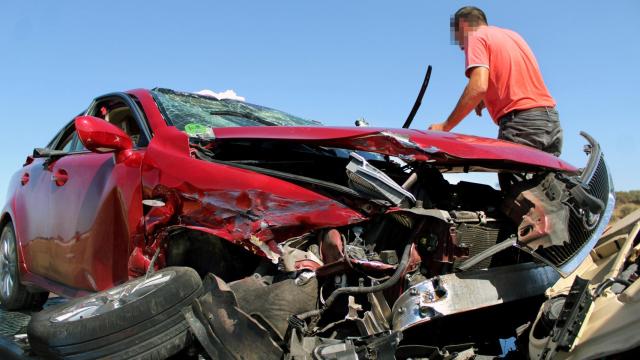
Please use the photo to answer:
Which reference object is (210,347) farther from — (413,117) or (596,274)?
(413,117)

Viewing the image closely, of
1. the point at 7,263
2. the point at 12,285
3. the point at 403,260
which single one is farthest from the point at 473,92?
the point at 7,263

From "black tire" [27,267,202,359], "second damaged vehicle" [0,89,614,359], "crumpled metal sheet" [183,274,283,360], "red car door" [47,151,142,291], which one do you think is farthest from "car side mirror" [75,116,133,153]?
"crumpled metal sheet" [183,274,283,360]

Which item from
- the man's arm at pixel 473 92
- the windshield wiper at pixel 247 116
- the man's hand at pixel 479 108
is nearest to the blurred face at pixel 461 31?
the man's arm at pixel 473 92

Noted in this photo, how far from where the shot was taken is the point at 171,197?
3.26 meters

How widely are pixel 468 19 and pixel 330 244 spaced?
7.80ft

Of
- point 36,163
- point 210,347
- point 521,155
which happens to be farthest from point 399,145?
point 36,163

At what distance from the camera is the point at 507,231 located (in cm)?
296

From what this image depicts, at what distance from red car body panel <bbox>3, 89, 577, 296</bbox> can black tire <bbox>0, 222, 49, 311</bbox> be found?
61cm

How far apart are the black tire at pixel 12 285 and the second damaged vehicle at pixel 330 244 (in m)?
2.36

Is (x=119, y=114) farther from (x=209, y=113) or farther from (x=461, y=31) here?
(x=461, y=31)

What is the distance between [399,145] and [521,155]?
0.60 m

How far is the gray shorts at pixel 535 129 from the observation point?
12.9 feet

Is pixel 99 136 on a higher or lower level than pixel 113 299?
higher

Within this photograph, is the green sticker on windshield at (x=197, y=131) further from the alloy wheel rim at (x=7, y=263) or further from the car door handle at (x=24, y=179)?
the alloy wheel rim at (x=7, y=263)
